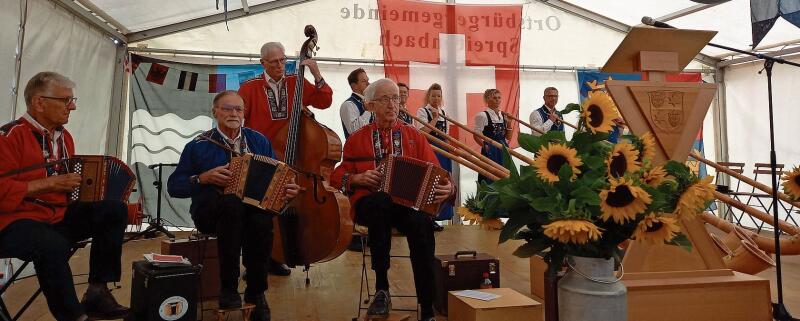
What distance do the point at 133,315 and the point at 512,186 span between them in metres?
1.73

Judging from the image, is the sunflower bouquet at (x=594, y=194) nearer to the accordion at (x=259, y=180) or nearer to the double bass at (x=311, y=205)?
the accordion at (x=259, y=180)

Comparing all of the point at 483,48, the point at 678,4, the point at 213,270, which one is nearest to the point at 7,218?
the point at 213,270

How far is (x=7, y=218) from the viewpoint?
2.04 m

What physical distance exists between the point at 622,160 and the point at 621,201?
12 cm

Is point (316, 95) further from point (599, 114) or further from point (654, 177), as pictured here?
point (654, 177)

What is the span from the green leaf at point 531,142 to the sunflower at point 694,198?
328 mm

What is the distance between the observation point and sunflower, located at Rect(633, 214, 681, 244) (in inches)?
42.5

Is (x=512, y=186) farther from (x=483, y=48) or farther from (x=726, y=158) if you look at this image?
(x=726, y=158)

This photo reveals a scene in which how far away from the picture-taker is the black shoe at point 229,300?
2.22m

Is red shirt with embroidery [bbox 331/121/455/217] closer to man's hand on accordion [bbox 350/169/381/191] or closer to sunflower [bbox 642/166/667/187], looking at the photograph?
man's hand on accordion [bbox 350/169/381/191]

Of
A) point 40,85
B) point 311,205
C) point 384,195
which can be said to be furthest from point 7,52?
point 384,195

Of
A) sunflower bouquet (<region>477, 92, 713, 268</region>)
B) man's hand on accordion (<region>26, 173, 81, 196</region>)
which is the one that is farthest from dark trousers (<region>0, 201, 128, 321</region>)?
sunflower bouquet (<region>477, 92, 713, 268</region>)

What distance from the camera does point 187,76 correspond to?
19.2 ft

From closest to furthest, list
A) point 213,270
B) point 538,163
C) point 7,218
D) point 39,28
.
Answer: point 538,163, point 7,218, point 213,270, point 39,28
